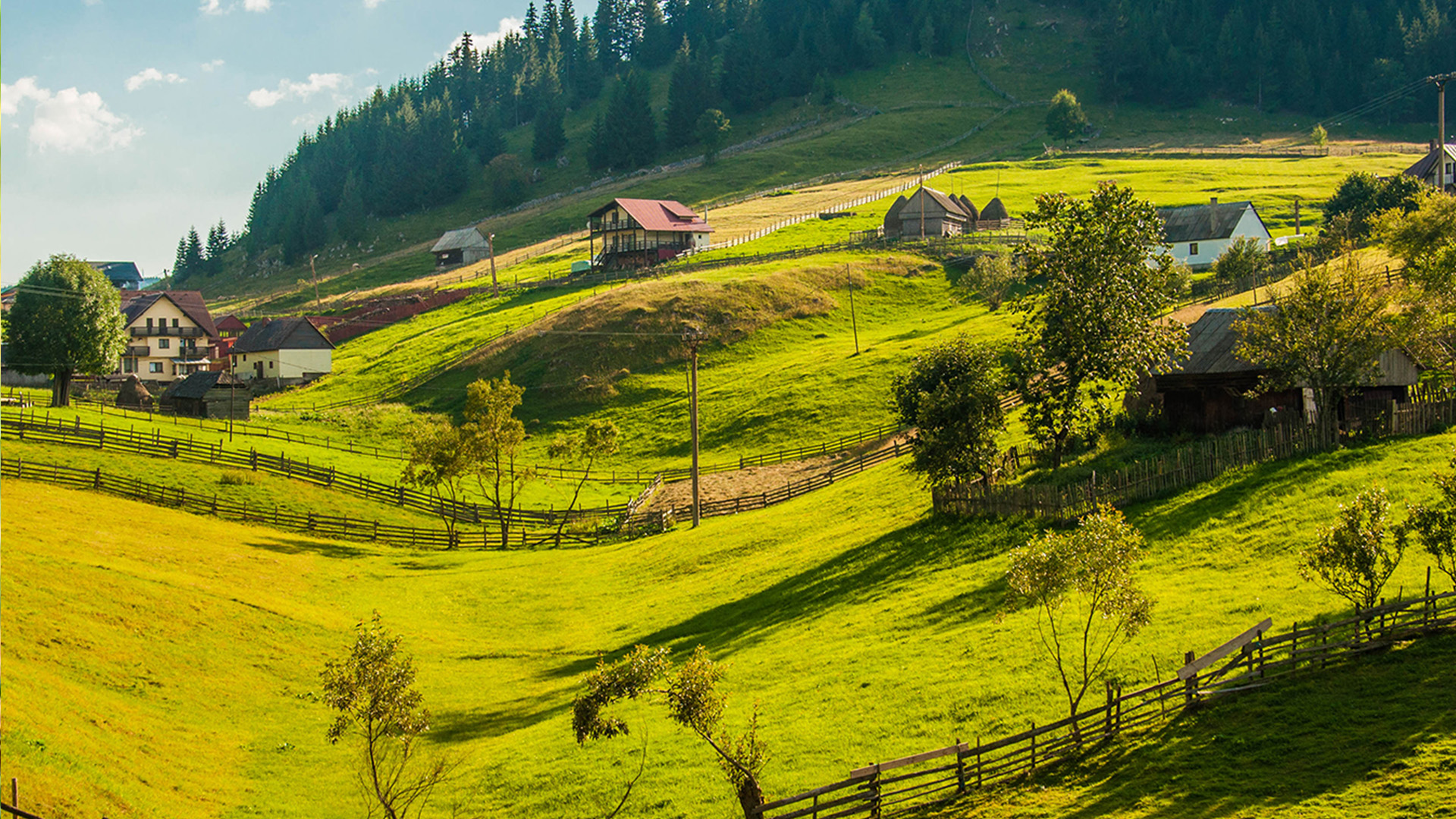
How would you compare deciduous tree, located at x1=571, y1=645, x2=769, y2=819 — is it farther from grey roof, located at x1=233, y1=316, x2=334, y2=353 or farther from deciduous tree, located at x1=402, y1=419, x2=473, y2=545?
grey roof, located at x1=233, y1=316, x2=334, y2=353

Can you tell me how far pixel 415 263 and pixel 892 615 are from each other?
551ft

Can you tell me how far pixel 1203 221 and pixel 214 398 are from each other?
9146cm

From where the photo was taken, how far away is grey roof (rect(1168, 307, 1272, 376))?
4816 cm

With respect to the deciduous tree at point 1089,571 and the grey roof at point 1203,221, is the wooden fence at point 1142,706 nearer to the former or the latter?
the deciduous tree at point 1089,571

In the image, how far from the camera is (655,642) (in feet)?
141

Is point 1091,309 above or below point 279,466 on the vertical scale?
above

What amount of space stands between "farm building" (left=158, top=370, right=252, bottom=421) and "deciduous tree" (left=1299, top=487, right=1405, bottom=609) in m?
83.3

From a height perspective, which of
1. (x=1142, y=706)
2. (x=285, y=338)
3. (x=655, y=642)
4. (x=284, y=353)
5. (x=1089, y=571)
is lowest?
Answer: (x=655, y=642)

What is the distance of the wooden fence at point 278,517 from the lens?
200ft

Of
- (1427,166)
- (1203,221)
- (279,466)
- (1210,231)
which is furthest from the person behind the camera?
(1203,221)

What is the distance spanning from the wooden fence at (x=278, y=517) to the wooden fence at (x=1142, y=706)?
42.0 meters

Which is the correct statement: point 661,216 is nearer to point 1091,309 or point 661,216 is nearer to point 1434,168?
point 1434,168

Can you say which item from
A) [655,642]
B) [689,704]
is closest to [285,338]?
[655,642]

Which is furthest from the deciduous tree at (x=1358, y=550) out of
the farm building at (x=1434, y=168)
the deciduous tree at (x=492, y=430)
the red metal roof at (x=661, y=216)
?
the red metal roof at (x=661, y=216)
